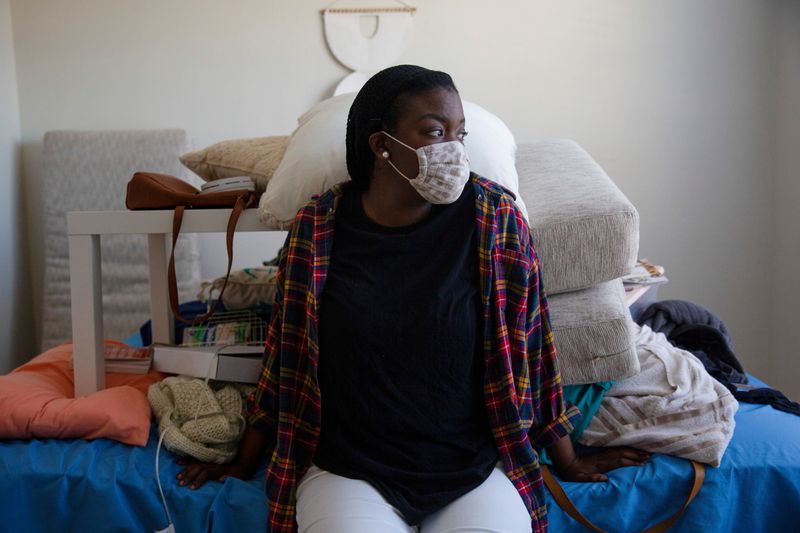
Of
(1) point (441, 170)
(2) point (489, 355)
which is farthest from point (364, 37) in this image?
(2) point (489, 355)

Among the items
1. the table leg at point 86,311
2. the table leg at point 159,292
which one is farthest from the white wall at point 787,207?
the table leg at point 86,311

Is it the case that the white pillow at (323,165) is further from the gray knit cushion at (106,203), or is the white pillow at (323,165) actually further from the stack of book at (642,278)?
the gray knit cushion at (106,203)

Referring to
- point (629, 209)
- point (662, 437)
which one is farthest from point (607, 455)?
point (629, 209)

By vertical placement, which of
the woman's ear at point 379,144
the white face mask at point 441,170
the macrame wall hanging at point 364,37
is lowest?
the white face mask at point 441,170

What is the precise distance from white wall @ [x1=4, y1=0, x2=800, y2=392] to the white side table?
4.78 feet

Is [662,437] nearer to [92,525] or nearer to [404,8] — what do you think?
[92,525]

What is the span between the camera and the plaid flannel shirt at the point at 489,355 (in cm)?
121

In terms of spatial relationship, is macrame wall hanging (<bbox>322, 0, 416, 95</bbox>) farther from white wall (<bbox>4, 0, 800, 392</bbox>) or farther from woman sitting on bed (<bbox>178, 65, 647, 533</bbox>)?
woman sitting on bed (<bbox>178, 65, 647, 533</bbox>)

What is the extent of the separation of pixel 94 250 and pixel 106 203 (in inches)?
54.5

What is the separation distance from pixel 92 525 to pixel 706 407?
1211 mm

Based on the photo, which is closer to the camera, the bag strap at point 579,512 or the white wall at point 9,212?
the bag strap at point 579,512

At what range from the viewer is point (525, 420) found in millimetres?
1236

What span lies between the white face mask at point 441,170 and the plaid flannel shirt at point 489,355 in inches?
3.6

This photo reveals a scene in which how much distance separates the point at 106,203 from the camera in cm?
284
